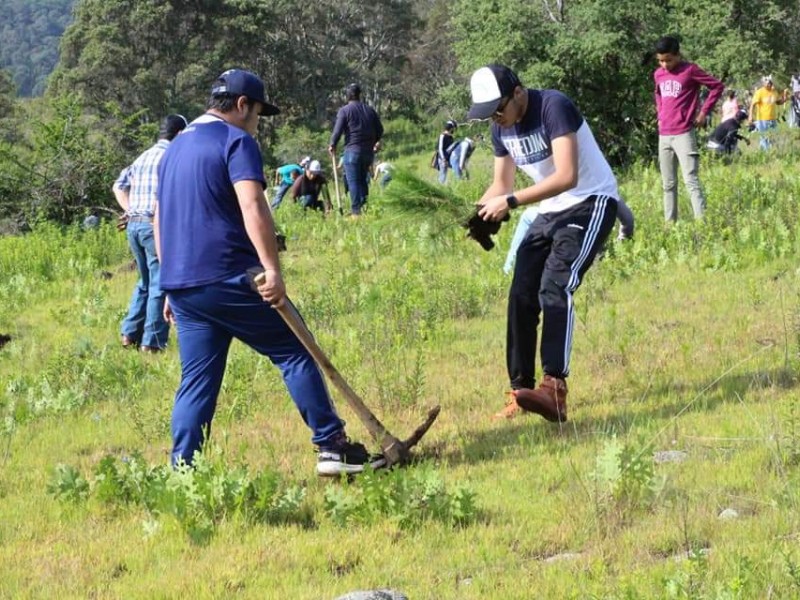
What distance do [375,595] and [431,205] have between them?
9.65ft

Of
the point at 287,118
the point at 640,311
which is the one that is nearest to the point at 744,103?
the point at 287,118

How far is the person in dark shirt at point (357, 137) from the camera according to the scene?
14766 millimetres

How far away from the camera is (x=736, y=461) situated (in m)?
4.71

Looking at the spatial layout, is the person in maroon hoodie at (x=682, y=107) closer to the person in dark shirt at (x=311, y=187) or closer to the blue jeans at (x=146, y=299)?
the blue jeans at (x=146, y=299)

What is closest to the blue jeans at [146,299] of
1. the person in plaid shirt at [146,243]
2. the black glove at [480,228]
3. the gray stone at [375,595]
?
the person in plaid shirt at [146,243]

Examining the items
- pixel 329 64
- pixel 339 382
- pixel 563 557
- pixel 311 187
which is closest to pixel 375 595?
A: pixel 563 557

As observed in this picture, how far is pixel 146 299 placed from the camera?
9.51 meters

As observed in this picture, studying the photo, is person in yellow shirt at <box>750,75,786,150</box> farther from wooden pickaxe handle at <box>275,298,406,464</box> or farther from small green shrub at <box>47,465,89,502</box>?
small green shrub at <box>47,465,89,502</box>

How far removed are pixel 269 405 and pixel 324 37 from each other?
51.5 m

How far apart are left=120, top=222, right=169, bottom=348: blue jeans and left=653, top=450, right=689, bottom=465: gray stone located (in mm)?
5142

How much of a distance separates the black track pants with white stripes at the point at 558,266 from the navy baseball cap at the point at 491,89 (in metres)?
0.71

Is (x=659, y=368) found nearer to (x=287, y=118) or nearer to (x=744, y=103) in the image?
(x=744, y=103)

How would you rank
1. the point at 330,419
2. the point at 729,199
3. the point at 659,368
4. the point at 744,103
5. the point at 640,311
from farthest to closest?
the point at 744,103
the point at 729,199
the point at 640,311
the point at 659,368
the point at 330,419

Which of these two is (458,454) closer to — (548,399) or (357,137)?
(548,399)
